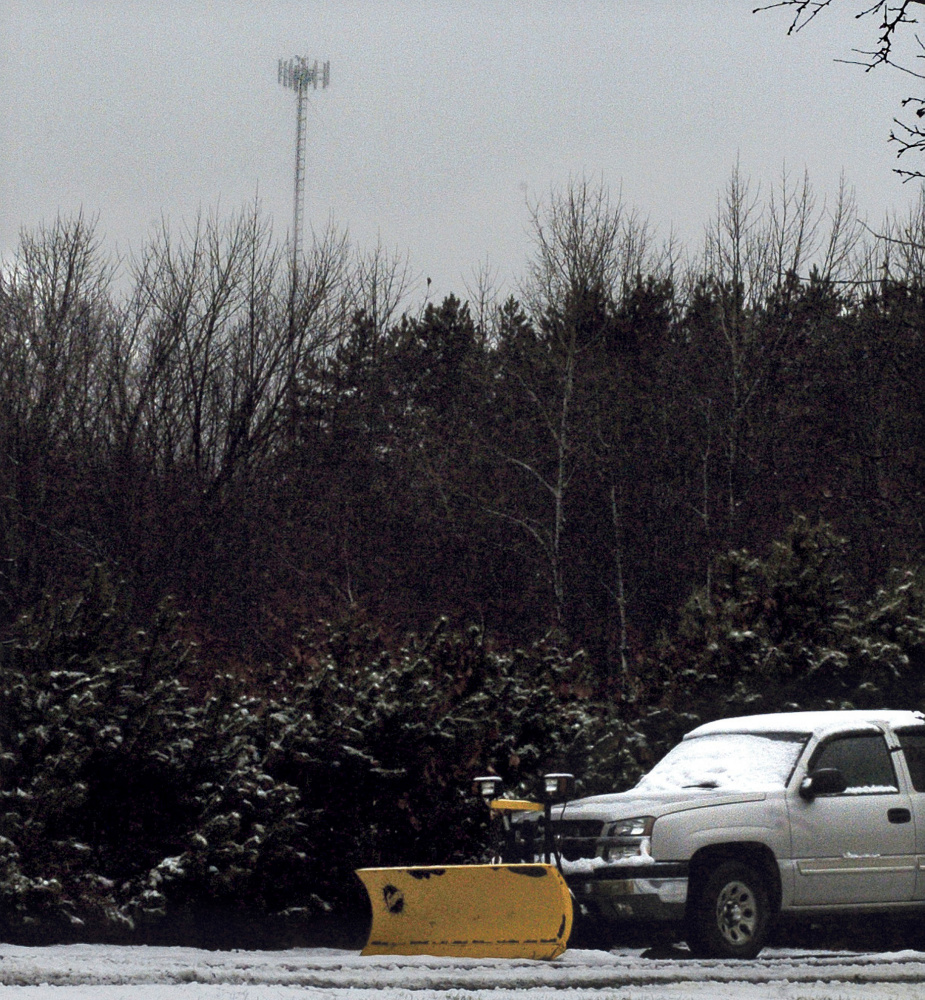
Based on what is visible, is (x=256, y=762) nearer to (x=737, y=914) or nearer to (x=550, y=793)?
(x=550, y=793)

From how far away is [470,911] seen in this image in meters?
11.1

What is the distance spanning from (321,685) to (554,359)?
21.5 meters

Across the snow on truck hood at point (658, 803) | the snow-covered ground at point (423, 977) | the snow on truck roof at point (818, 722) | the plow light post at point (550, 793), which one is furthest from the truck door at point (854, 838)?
the plow light post at point (550, 793)

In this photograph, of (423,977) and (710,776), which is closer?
(423,977)

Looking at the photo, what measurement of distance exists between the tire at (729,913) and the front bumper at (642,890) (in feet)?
0.54

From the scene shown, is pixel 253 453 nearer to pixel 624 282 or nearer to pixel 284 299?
pixel 284 299

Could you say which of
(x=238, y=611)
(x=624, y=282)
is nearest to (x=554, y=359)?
(x=624, y=282)

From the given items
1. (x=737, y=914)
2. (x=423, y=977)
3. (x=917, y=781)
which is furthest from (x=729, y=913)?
(x=423, y=977)

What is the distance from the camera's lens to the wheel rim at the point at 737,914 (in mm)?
11485

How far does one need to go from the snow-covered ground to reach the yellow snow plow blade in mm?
325

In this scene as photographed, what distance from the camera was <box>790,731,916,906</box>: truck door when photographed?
11.8 metres

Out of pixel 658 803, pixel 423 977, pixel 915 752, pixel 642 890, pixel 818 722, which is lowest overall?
pixel 423 977

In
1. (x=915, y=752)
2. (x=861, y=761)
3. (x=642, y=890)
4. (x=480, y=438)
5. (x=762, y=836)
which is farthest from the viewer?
(x=480, y=438)

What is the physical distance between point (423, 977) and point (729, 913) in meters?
2.95
